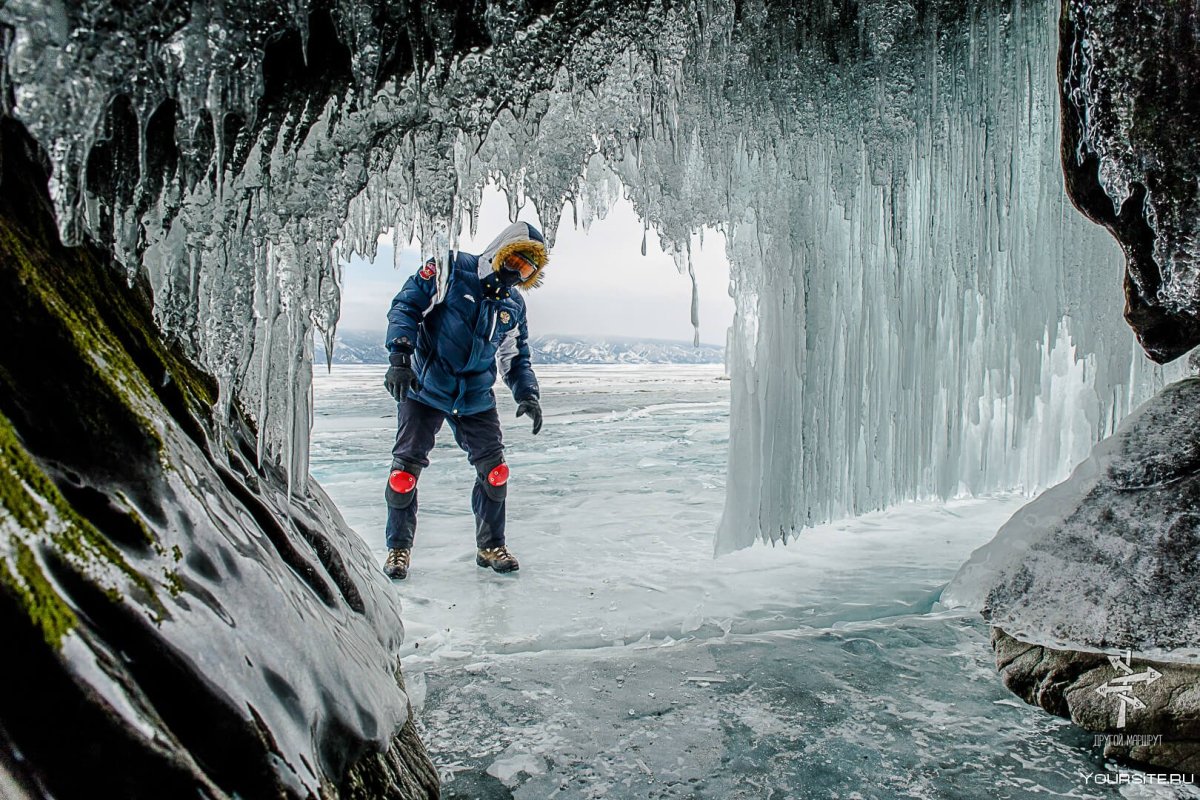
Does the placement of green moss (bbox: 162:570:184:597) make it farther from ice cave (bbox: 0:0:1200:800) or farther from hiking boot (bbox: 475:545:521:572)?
hiking boot (bbox: 475:545:521:572)

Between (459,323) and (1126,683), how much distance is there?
326 centimetres

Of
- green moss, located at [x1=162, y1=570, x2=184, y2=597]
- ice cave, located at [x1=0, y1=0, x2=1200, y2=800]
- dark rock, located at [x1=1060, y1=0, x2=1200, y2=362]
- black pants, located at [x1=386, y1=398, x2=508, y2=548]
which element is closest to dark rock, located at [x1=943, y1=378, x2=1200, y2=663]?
ice cave, located at [x1=0, y1=0, x2=1200, y2=800]

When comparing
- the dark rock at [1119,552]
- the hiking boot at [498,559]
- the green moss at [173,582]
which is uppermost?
the green moss at [173,582]

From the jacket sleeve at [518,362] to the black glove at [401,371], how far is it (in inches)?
26.0

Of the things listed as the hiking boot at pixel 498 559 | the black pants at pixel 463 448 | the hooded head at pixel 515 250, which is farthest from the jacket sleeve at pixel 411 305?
the hiking boot at pixel 498 559

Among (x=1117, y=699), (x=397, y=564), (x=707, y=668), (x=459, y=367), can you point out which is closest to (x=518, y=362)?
(x=459, y=367)

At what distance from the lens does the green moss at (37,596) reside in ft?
3.04

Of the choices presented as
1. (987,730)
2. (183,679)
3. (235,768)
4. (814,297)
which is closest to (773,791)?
(987,730)

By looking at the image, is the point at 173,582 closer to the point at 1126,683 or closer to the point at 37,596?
the point at 37,596

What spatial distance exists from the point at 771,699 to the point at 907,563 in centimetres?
225

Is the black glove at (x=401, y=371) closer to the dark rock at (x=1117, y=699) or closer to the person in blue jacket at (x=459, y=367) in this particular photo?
the person in blue jacket at (x=459, y=367)

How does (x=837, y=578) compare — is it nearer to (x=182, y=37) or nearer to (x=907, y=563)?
(x=907, y=563)

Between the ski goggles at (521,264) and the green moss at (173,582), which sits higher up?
the ski goggles at (521,264)

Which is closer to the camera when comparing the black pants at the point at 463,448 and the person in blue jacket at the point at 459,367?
the person in blue jacket at the point at 459,367
